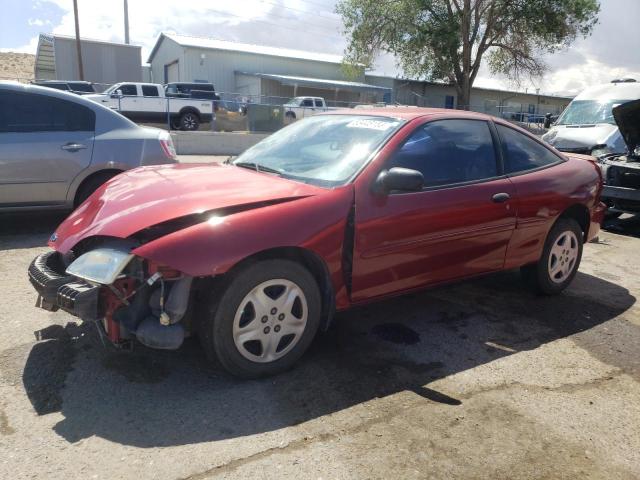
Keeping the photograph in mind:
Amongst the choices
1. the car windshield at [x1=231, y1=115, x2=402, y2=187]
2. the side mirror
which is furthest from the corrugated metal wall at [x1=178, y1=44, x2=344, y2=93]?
the side mirror

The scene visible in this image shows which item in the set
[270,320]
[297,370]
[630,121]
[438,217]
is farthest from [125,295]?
[630,121]

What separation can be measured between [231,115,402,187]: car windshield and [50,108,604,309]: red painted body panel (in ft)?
0.37

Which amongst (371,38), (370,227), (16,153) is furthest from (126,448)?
(371,38)

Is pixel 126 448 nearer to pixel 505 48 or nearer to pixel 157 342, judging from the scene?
pixel 157 342

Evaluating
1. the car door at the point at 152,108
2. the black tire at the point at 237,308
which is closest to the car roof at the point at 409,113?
the black tire at the point at 237,308

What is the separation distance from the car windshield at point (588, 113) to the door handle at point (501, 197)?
8.12 meters

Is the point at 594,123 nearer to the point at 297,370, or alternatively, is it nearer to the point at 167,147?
the point at 167,147

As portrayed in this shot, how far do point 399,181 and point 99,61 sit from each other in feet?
126

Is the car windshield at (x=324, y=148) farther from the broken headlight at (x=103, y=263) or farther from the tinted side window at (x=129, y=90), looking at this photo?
the tinted side window at (x=129, y=90)

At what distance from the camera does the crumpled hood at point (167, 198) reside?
2.93m

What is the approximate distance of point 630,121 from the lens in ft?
26.0

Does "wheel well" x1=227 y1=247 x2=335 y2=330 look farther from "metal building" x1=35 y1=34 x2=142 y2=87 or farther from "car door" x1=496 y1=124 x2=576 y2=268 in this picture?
"metal building" x1=35 y1=34 x2=142 y2=87

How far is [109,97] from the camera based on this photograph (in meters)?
19.5

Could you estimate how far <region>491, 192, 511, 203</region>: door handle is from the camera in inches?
158
